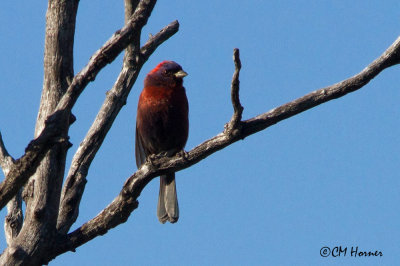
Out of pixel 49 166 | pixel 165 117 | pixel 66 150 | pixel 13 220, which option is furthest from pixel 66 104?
pixel 165 117

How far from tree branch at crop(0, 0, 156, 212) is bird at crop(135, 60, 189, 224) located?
7.52 ft

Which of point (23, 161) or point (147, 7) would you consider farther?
point (147, 7)

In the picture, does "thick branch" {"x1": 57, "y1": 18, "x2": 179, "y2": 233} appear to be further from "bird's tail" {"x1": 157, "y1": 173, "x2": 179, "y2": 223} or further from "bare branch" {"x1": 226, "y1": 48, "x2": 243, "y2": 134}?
"bare branch" {"x1": 226, "y1": 48, "x2": 243, "y2": 134}

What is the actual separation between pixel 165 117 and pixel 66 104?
2.62m

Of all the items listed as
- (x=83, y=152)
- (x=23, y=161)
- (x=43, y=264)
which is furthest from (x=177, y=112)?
(x=23, y=161)

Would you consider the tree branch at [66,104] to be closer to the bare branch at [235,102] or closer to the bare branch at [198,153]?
the bare branch at [235,102]

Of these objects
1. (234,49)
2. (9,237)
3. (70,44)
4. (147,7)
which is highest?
(70,44)

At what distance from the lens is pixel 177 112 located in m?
6.36

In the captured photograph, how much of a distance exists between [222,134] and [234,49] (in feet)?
2.33

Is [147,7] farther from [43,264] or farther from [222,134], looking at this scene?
[43,264]

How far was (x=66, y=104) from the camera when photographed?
3750mm

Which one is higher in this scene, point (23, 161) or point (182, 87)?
point (182, 87)

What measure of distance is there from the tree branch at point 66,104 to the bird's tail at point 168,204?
2.54m

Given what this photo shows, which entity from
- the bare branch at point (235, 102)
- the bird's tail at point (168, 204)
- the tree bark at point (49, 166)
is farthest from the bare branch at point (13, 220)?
the bare branch at point (235, 102)
